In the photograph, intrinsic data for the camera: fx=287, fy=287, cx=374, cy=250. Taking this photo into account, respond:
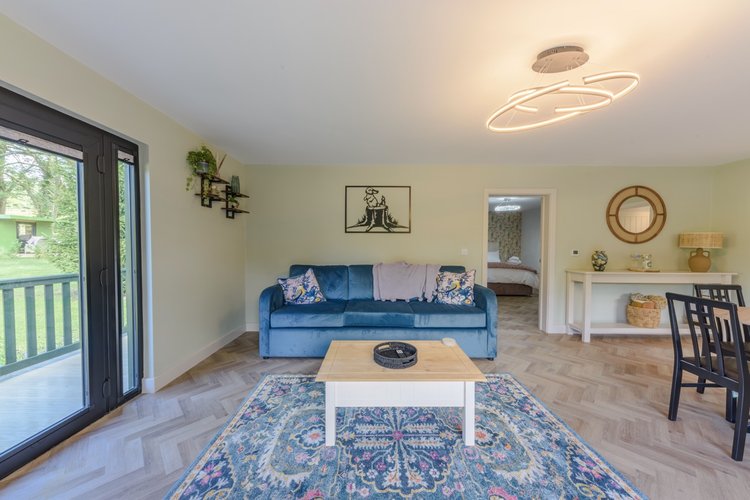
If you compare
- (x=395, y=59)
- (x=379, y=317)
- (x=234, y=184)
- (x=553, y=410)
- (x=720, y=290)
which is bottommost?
(x=553, y=410)

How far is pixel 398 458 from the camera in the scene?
5.25 ft

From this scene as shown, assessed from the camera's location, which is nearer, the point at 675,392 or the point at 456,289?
the point at 675,392

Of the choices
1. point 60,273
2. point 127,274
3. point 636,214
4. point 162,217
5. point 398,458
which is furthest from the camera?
point 636,214

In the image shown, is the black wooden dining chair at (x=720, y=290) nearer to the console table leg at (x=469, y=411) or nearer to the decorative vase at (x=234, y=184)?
the console table leg at (x=469, y=411)

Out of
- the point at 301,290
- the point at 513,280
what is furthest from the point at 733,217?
the point at 301,290

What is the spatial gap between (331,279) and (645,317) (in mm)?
4040

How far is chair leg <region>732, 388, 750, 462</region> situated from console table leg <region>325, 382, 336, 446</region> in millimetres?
2273

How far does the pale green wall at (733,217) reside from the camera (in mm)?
3535

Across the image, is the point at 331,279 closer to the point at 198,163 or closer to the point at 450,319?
the point at 450,319

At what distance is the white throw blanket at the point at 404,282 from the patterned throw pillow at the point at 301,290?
0.73 meters

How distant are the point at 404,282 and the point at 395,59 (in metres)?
2.44

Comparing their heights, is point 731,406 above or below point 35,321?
below

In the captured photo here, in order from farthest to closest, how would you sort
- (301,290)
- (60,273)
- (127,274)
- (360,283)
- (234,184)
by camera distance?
(360,283), (234,184), (301,290), (127,274), (60,273)

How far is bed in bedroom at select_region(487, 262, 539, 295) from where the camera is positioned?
6.32 meters
